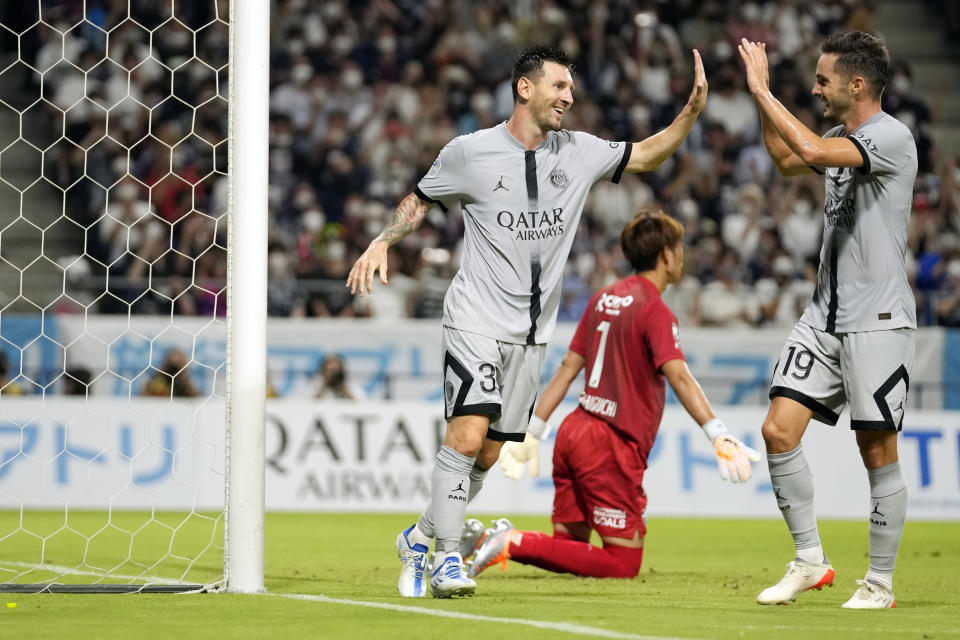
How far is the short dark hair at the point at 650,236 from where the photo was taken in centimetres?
716

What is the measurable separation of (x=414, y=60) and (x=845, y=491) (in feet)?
28.9

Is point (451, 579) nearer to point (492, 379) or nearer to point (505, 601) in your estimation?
point (505, 601)

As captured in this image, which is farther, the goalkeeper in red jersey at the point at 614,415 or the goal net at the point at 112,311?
the goal net at the point at 112,311

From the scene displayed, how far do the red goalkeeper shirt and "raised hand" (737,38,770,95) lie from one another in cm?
175

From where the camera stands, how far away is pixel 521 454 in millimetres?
6820

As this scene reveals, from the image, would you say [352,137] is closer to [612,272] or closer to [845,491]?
[612,272]

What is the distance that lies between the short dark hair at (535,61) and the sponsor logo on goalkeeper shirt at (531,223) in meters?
0.53

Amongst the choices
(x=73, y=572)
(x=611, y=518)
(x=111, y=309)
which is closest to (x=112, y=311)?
(x=111, y=309)

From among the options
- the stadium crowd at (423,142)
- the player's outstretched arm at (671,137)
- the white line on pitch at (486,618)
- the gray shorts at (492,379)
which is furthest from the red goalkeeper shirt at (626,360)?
the stadium crowd at (423,142)

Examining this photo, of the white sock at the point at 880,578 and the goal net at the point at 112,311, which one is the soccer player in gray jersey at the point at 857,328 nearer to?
the white sock at the point at 880,578

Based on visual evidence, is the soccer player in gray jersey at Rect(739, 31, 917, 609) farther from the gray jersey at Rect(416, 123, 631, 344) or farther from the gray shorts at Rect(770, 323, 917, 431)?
the gray jersey at Rect(416, 123, 631, 344)

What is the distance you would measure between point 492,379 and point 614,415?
62.3 inches

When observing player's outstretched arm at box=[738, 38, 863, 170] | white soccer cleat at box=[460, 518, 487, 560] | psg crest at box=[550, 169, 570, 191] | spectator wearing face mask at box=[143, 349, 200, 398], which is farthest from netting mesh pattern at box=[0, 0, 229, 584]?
player's outstretched arm at box=[738, 38, 863, 170]

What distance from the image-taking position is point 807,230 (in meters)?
16.8
